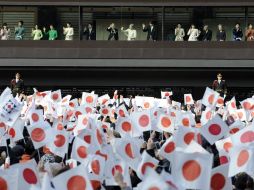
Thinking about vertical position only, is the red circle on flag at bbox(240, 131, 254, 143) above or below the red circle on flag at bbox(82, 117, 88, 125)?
above

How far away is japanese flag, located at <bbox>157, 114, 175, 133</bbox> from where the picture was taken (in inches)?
624

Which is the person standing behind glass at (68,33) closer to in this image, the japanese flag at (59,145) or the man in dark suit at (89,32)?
the man in dark suit at (89,32)

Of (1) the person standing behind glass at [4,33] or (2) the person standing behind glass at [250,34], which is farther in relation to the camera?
(1) the person standing behind glass at [4,33]

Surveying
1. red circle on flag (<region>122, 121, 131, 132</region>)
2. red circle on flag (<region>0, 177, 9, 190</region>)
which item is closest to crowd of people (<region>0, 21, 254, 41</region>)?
red circle on flag (<region>122, 121, 131, 132</region>)

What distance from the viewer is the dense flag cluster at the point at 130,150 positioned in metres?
8.51

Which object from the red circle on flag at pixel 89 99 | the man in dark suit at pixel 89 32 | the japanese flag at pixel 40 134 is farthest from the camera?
the man in dark suit at pixel 89 32

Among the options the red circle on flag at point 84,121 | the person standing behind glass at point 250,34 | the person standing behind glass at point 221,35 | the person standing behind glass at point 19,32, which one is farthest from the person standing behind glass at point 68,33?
the red circle on flag at point 84,121

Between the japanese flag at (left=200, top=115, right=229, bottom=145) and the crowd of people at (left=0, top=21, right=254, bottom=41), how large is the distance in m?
22.0

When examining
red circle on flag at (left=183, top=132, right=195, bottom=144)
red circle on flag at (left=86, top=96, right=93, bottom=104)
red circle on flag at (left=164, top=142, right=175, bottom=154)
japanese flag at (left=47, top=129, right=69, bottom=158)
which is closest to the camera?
red circle on flag at (left=164, top=142, right=175, bottom=154)

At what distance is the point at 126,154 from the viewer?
11.0m

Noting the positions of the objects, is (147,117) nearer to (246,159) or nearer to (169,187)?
(246,159)

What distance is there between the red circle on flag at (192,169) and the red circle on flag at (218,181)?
955 millimetres

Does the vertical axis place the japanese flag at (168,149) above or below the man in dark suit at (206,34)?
below

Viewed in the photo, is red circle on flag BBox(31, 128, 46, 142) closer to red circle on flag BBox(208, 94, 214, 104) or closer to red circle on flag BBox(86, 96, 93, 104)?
red circle on flag BBox(208, 94, 214, 104)
